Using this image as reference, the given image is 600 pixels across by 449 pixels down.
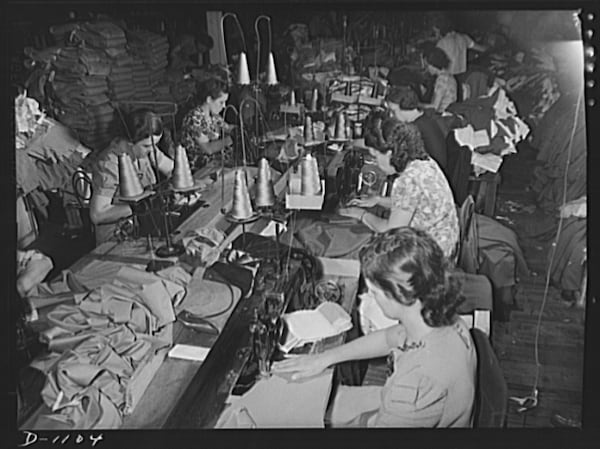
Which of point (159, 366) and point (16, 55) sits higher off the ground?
point (16, 55)

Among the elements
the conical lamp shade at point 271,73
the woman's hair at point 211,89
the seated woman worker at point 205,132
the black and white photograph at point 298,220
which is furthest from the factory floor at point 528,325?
the conical lamp shade at point 271,73

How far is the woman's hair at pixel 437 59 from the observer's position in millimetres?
1871

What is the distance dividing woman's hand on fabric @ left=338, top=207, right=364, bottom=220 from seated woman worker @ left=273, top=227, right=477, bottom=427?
7 cm

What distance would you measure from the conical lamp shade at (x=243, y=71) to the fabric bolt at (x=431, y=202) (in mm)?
425

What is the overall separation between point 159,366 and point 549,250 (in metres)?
0.94

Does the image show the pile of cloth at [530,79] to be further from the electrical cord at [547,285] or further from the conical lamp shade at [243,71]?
the conical lamp shade at [243,71]

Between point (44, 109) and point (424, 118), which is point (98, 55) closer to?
point (44, 109)

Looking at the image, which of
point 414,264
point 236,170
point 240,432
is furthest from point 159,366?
point 414,264

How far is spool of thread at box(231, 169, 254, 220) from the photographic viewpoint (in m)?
1.91

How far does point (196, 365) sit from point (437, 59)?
886mm

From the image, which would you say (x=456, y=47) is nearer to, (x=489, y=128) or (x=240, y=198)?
(x=489, y=128)

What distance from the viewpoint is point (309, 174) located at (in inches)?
75.3

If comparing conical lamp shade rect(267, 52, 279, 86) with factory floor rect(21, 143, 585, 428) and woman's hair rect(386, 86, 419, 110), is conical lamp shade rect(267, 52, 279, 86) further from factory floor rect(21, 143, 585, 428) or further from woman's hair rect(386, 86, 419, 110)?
factory floor rect(21, 143, 585, 428)

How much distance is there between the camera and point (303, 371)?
74.8 inches
